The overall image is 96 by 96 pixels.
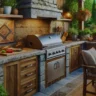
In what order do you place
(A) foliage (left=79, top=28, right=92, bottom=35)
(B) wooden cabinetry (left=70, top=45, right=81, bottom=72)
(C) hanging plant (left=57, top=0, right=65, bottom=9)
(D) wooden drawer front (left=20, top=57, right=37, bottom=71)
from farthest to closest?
(A) foliage (left=79, top=28, right=92, bottom=35) → (C) hanging plant (left=57, top=0, right=65, bottom=9) → (B) wooden cabinetry (left=70, top=45, right=81, bottom=72) → (D) wooden drawer front (left=20, top=57, right=37, bottom=71)

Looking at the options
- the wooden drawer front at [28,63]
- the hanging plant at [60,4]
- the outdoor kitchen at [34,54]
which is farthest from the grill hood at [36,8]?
the hanging plant at [60,4]

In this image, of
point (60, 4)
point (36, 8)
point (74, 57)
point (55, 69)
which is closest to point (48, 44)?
point (55, 69)

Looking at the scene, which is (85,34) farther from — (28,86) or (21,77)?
(21,77)

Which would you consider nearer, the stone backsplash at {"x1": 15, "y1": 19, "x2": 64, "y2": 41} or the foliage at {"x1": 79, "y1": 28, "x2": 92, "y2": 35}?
the stone backsplash at {"x1": 15, "y1": 19, "x2": 64, "y2": 41}

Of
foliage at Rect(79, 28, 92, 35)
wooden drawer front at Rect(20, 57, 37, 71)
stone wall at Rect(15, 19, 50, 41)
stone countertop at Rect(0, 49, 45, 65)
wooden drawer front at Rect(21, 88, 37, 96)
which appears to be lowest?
wooden drawer front at Rect(21, 88, 37, 96)

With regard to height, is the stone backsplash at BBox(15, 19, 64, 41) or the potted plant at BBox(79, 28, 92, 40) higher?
the stone backsplash at BBox(15, 19, 64, 41)

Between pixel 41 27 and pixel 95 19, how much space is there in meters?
2.81

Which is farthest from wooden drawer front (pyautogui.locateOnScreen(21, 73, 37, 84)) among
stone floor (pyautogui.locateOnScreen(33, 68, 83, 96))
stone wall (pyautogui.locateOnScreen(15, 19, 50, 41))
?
stone wall (pyautogui.locateOnScreen(15, 19, 50, 41))

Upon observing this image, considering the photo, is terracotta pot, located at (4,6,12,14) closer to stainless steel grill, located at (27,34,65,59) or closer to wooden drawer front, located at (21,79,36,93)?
stainless steel grill, located at (27,34,65,59)

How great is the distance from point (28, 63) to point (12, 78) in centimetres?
48

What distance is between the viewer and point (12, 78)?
128 inches

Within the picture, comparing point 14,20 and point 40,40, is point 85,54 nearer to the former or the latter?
point 40,40

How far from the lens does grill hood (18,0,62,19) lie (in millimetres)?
3947

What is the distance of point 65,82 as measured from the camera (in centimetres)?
468
